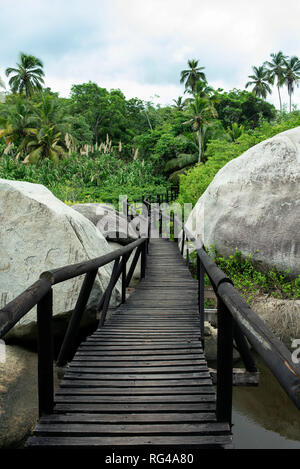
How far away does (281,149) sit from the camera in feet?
25.6

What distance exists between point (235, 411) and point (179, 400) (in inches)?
128

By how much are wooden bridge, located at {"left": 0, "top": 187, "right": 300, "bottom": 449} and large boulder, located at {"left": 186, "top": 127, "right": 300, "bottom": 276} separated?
4.35 m

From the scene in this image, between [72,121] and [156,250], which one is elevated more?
[72,121]

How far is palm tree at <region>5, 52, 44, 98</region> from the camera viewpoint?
3659 cm

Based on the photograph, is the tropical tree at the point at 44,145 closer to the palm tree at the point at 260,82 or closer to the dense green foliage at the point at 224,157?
the dense green foliage at the point at 224,157

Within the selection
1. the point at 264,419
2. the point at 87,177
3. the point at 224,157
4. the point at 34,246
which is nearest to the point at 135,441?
the point at 34,246

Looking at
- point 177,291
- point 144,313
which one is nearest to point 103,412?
point 144,313

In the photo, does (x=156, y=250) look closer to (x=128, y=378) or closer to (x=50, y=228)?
(x=50, y=228)

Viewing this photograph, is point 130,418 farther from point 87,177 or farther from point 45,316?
point 87,177

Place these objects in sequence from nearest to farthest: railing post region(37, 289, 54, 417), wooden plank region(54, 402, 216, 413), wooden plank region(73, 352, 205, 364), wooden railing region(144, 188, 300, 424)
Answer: wooden railing region(144, 188, 300, 424) < railing post region(37, 289, 54, 417) < wooden plank region(54, 402, 216, 413) < wooden plank region(73, 352, 205, 364)

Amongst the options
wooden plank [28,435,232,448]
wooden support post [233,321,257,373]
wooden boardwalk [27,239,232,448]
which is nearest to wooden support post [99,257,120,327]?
wooden boardwalk [27,239,232,448]

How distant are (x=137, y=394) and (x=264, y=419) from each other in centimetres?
324

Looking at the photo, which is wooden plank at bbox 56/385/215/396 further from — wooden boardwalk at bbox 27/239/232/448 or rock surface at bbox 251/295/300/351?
rock surface at bbox 251/295/300/351

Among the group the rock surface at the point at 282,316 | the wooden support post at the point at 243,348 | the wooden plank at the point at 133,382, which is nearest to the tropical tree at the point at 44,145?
the rock surface at the point at 282,316
